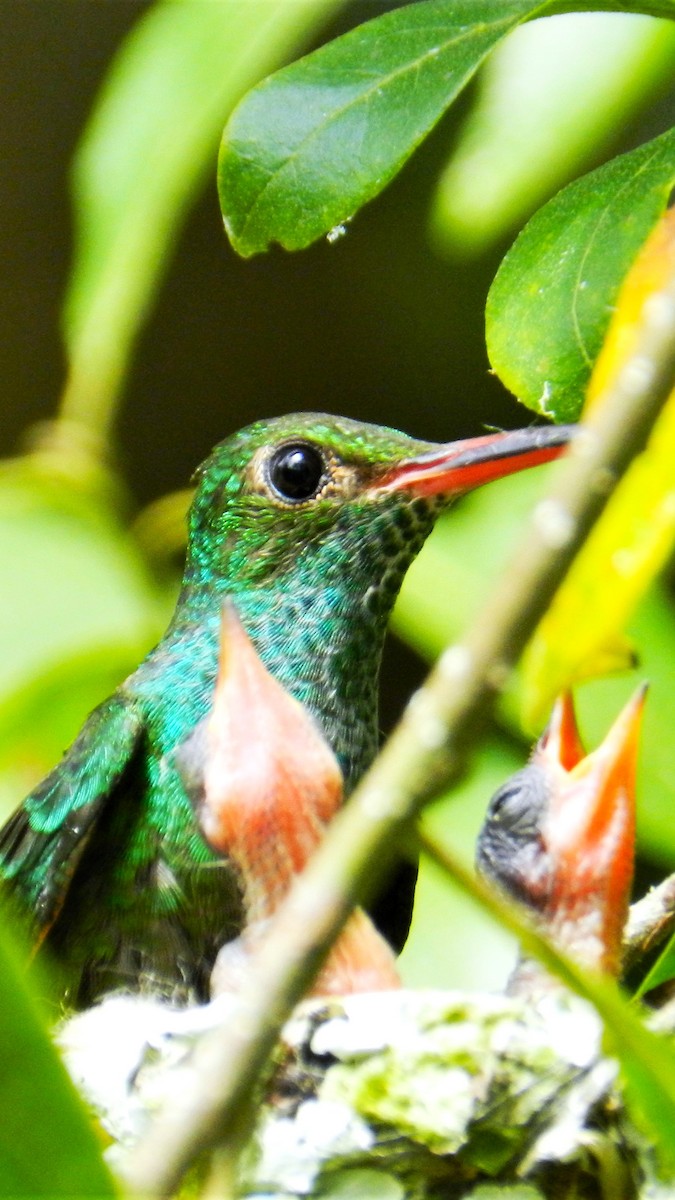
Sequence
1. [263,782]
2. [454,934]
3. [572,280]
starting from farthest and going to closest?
[454,934] → [572,280] → [263,782]

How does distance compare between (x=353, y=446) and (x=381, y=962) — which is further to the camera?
(x=353, y=446)

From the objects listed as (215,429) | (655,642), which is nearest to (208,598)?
(655,642)

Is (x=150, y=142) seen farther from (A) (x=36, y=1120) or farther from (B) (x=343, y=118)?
(A) (x=36, y=1120)

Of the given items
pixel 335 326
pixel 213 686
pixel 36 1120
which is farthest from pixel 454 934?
pixel 335 326

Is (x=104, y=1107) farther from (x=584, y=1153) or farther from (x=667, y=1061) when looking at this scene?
(x=667, y=1061)

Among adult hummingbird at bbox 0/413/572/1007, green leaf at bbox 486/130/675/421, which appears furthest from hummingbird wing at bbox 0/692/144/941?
green leaf at bbox 486/130/675/421

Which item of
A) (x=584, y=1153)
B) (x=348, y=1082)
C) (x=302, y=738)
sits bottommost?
(x=584, y=1153)

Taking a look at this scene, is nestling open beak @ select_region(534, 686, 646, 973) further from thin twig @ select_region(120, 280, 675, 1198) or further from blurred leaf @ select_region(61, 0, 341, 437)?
blurred leaf @ select_region(61, 0, 341, 437)
